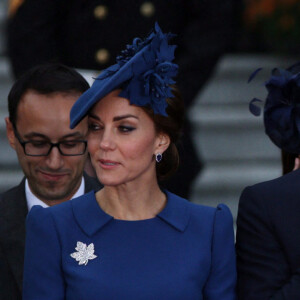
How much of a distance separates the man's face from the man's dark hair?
2 centimetres

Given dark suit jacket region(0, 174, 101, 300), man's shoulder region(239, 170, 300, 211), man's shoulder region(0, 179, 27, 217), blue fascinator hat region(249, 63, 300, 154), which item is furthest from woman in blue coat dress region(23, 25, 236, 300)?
man's shoulder region(0, 179, 27, 217)

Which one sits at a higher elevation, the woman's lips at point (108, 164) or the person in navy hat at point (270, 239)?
the woman's lips at point (108, 164)

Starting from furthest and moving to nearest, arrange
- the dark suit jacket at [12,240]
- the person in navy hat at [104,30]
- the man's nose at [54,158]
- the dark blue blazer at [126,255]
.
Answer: the person in navy hat at [104,30]
the man's nose at [54,158]
the dark suit jacket at [12,240]
the dark blue blazer at [126,255]

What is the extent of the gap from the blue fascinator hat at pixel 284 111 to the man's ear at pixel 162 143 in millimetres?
310

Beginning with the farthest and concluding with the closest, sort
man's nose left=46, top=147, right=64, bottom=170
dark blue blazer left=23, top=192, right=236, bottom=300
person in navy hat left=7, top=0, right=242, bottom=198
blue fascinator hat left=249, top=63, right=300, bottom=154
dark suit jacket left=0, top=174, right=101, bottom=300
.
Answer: person in navy hat left=7, top=0, right=242, bottom=198, man's nose left=46, top=147, right=64, bottom=170, dark suit jacket left=0, top=174, right=101, bottom=300, blue fascinator hat left=249, top=63, right=300, bottom=154, dark blue blazer left=23, top=192, right=236, bottom=300

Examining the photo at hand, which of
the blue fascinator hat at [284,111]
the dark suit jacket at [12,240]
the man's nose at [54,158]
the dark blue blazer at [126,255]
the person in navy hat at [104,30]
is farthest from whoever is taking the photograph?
the person in navy hat at [104,30]

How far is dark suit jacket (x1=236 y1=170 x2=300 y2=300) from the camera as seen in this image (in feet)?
8.71

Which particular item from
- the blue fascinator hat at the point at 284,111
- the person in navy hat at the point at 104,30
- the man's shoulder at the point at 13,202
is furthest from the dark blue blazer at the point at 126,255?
the person in navy hat at the point at 104,30

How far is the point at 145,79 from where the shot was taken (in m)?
2.68

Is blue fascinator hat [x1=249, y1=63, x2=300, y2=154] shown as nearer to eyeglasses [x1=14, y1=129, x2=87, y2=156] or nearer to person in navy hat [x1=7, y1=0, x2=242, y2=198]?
eyeglasses [x1=14, y1=129, x2=87, y2=156]

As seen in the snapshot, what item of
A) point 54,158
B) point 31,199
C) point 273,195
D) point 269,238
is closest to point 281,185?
Result: point 273,195

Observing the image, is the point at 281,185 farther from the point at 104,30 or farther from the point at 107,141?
the point at 104,30

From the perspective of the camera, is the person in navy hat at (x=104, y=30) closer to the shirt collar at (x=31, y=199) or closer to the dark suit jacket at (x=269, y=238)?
the shirt collar at (x=31, y=199)

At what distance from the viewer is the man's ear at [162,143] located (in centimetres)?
278
